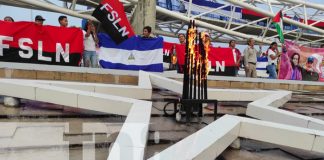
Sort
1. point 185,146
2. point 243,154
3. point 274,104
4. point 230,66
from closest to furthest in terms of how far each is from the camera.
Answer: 1. point 185,146
2. point 243,154
3. point 274,104
4. point 230,66

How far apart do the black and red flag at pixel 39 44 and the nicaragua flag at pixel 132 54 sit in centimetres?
63

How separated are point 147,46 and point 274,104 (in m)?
4.37

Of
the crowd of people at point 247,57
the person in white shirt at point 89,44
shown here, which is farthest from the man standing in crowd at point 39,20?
the person in white shirt at point 89,44

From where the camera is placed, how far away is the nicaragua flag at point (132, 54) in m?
7.82

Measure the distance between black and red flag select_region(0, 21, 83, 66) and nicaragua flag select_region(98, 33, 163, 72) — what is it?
24.9 inches

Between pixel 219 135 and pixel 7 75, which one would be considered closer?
pixel 219 135

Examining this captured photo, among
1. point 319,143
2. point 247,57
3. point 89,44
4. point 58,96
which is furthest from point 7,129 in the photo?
point 247,57

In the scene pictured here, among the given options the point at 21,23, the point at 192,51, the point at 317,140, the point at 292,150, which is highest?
the point at 21,23

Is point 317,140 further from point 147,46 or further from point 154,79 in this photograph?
point 147,46

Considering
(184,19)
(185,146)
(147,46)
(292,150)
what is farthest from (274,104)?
(184,19)

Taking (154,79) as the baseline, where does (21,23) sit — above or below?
above

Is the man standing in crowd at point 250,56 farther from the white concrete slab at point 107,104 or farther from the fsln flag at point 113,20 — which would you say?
the white concrete slab at point 107,104

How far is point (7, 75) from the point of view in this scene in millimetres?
5844

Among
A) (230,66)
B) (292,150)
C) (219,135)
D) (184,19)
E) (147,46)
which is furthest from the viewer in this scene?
(184,19)
